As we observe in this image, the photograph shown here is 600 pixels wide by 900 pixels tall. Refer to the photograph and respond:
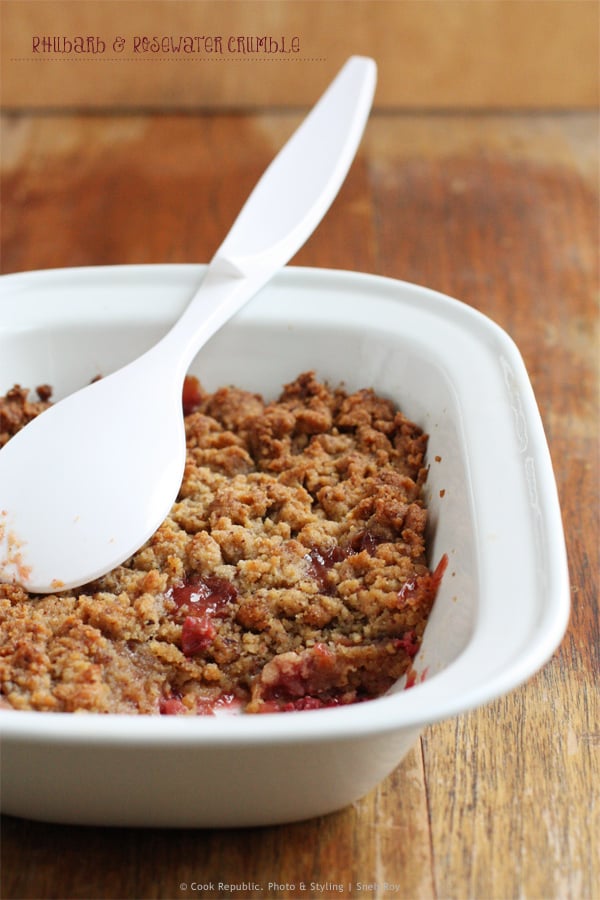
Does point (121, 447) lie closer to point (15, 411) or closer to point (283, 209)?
point (15, 411)

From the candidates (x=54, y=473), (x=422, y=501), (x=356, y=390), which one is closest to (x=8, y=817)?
(x=54, y=473)

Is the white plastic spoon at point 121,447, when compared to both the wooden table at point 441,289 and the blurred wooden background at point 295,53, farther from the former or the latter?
the blurred wooden background at point 295,53

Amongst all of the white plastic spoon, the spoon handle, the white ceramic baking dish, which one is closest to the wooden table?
the white ceramic baking dish

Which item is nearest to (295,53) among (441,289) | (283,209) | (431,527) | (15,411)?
(441,289)

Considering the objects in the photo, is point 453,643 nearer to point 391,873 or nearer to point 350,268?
point 391,873

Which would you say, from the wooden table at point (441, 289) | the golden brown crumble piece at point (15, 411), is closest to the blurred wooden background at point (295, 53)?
the wooden table at point (441, 289)
